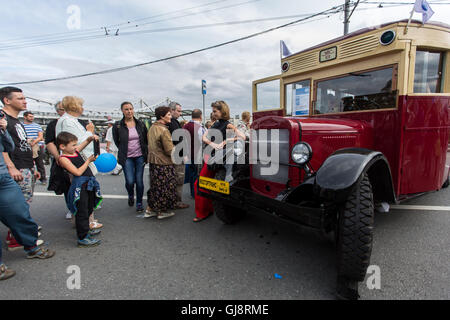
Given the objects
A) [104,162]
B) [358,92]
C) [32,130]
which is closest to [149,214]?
[104,162]

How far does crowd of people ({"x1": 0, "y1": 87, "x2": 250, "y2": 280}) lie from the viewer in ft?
7.30

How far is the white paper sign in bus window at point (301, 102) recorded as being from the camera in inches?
139

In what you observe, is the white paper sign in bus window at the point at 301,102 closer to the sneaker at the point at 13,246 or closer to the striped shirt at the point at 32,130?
the sneaker at the point at 13,246

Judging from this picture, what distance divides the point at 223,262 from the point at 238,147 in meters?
1.31

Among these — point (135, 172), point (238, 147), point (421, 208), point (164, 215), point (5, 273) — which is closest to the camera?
point (5, 273)

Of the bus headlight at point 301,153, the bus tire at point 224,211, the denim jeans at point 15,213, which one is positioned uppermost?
the bus headlight at point 301,153

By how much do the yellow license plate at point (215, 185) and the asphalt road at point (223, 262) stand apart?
20.9 inches

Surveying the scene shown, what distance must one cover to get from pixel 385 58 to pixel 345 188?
196 cm

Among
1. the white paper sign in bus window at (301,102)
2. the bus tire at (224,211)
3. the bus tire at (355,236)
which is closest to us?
the bus tire at (355,236)

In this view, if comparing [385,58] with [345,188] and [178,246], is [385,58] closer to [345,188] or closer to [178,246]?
[345,188]

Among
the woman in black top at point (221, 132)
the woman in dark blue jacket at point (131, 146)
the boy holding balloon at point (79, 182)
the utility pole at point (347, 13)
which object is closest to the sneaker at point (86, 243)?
the boy holding balloon at point (79, 182)

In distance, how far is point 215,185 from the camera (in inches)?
99.7

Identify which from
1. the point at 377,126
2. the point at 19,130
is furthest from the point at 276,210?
the point at 19,130

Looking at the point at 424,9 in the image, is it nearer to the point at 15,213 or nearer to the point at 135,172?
the point at 135,172
